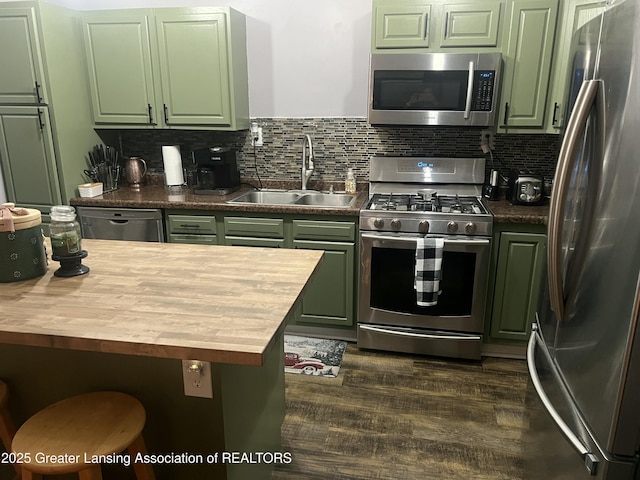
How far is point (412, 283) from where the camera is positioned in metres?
2.86

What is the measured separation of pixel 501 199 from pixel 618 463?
7.10 ft

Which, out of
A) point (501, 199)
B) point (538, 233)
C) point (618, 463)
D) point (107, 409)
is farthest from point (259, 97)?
point (618, 463)

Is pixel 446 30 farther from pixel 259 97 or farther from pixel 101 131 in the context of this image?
pixel 101 131

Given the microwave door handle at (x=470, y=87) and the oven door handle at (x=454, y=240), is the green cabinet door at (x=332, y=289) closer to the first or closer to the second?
the oven door handle at (x=454, y=240)

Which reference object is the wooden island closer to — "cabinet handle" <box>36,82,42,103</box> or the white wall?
"cabinet handle" <box>36,82,42,103</box>

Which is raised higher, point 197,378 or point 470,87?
point 470,87

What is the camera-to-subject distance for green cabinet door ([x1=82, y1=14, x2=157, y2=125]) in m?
3.18

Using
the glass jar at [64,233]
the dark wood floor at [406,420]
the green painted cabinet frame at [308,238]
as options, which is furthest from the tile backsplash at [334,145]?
the glass jar at [64,233]

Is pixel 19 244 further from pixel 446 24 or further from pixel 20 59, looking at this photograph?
pixel 446 24

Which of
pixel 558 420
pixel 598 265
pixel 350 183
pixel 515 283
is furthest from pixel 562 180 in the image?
pixel 350 183

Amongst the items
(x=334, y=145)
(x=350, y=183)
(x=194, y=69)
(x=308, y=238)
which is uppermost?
(x=194, y=69)

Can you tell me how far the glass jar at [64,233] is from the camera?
157 cm

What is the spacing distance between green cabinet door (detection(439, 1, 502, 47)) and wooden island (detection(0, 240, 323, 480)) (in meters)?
1.83

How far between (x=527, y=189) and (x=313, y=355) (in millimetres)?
1699
